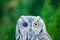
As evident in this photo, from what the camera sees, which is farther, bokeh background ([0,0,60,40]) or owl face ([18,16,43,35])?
bokeh background ([0,0,60,40])

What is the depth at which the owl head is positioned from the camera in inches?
142

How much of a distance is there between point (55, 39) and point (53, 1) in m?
0.67

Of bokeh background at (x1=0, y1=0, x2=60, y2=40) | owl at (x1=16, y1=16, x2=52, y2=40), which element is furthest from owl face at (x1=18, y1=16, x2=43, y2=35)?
bokeh background at (x1=0, y1=0, x2=60, y2=40)

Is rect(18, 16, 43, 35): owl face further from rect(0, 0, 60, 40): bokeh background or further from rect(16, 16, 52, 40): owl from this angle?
rect(0, 0, 60, 40): bokeh background

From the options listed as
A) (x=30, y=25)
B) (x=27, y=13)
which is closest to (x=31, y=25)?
(x=30, y=25)

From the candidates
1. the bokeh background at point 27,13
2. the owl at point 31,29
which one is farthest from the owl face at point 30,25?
the bokeh background at point 27,13

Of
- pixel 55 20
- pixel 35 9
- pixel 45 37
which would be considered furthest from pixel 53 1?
pixel 45 37

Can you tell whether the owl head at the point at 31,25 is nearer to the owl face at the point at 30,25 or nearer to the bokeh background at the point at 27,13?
the owl face at the point at 30,25

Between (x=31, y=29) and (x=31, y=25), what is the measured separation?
0.04 metres

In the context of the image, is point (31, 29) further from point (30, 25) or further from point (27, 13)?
point (27, 13)

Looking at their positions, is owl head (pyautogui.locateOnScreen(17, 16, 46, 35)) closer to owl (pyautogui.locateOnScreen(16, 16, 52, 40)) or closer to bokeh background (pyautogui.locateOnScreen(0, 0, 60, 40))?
owl (pyautogui.locateOnScreen(16, 16, 52, 40))

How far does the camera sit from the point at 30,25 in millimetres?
3596

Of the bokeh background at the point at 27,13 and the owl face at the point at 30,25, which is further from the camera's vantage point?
the bokeh background at the point at 27,13

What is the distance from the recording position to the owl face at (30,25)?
3596 millimetres
